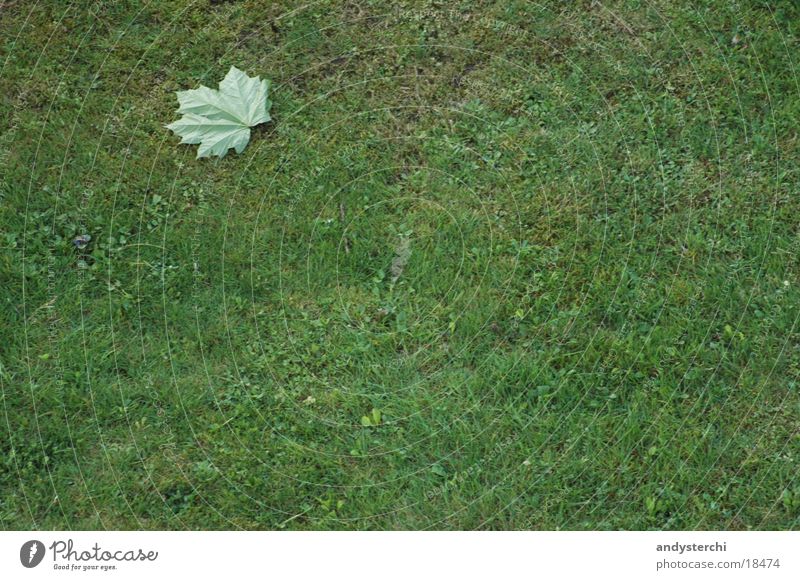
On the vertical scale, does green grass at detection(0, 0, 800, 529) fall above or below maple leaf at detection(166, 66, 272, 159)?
below

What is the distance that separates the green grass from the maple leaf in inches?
3.3

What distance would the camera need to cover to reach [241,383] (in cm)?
489

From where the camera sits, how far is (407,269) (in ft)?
16.6

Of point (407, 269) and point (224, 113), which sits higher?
point (224, 113)

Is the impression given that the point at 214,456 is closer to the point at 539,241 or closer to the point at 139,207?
the point at 139,207

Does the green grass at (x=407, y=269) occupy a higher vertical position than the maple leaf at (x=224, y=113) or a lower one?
lower

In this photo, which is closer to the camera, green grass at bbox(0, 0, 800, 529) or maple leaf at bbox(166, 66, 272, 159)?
green grass at bbox(0, 0, 800, 529)

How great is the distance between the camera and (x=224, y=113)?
17.6ft

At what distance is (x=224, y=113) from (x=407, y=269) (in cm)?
136

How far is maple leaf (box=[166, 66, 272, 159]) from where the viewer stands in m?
5.28

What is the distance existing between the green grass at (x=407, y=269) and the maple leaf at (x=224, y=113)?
8 centimetres

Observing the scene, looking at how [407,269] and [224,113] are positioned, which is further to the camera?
[224,113]

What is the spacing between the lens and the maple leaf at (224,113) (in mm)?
5277

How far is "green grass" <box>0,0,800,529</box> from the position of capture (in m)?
4.68
